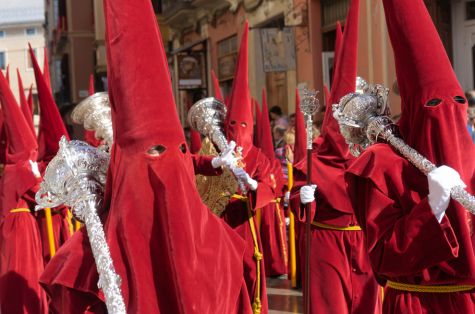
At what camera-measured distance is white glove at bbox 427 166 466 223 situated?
377 cm

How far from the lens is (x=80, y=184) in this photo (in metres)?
3.89

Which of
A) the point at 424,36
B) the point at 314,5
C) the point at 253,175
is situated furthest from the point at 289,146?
the point at 424,36

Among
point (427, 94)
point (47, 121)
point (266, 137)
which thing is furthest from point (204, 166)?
point (266, 137)

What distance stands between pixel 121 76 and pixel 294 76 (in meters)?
13.2

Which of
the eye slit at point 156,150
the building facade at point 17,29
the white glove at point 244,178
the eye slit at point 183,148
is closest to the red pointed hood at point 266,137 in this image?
the white glove at point 244,178

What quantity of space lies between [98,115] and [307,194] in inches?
61.2

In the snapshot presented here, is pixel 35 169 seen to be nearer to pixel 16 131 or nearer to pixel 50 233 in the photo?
pixel 16 131

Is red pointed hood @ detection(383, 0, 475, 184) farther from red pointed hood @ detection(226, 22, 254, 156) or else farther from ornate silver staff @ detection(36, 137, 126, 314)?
red pointed hood @ detection(226, 22, 254, 156)

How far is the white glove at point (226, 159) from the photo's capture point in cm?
650

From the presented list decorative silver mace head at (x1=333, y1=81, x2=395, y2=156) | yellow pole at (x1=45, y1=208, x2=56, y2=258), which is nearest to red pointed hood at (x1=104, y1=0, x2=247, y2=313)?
decorative silver mace head at (x1=333, y1=81, x2=395, y2=156)

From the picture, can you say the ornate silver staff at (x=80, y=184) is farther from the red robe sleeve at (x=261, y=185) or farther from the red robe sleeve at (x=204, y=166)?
the red robe sleeve at (x=261, y=185)

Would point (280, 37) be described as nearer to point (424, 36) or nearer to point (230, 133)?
point (230, 133)

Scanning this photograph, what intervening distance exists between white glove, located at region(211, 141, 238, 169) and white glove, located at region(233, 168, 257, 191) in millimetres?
81

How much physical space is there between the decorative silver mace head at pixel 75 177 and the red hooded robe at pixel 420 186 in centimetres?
119
